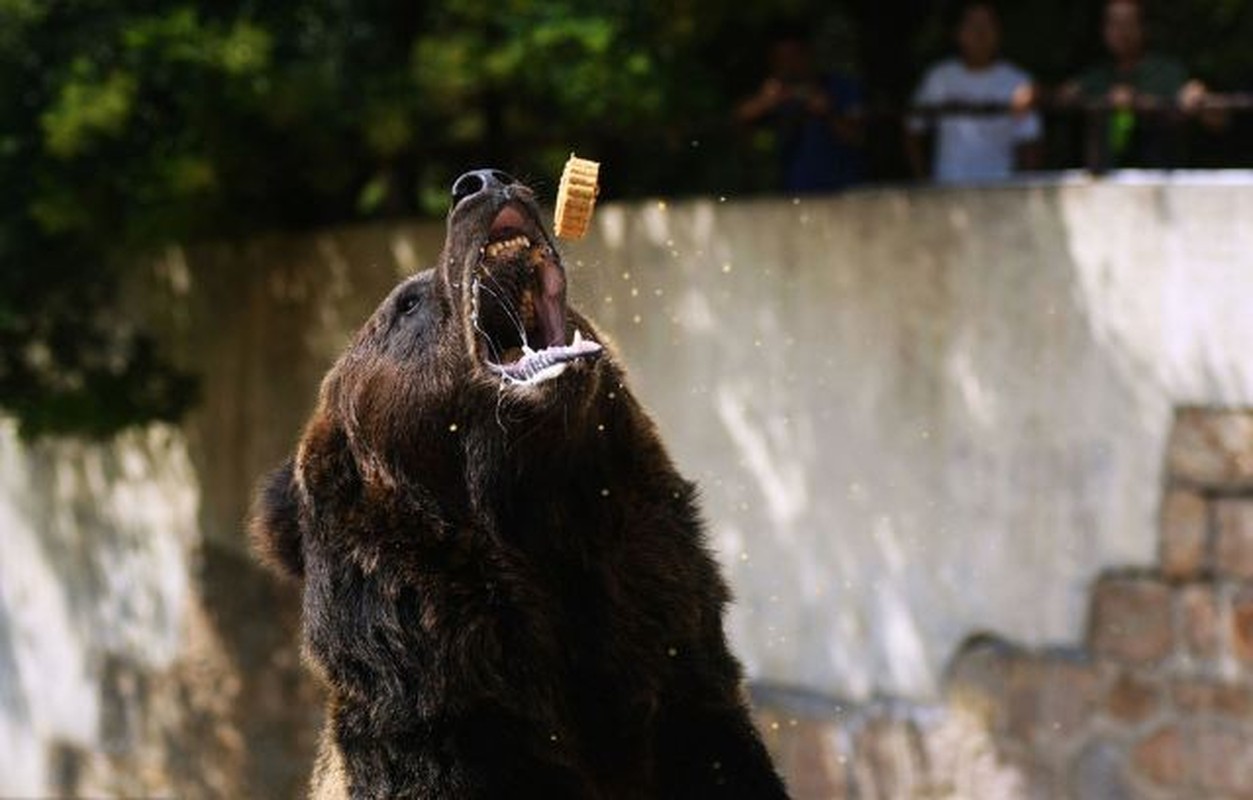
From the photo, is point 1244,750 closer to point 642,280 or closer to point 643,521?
point 642,280

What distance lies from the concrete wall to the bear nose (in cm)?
391

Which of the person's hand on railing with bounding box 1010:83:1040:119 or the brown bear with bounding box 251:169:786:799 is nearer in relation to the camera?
the brown bear with bounding box 251:169:786:799

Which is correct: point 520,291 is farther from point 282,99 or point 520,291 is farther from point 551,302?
point 282,99

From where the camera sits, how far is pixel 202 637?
10953 mm

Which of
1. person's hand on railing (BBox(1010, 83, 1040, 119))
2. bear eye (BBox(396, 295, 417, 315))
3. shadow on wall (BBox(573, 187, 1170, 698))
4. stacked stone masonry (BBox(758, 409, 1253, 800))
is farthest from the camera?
person's hand on railing (BBox(1010, 83, 1040, 119))

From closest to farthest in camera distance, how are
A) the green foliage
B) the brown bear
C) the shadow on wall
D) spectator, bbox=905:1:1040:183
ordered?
the brown bear → the shadow on wall → spectator, bbox=905:1:1040:183 → the green foliage

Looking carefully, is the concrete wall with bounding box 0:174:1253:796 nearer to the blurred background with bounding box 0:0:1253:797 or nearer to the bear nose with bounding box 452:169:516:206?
the blurred background with bounding box 0:0:1253:797

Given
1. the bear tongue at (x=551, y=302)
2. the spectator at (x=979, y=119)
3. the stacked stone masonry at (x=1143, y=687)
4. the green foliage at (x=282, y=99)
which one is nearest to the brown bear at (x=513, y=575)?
the bear tongue at (x=551, y=302)

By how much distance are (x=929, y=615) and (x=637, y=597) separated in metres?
4.13

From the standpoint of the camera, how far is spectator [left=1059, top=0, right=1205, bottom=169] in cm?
799

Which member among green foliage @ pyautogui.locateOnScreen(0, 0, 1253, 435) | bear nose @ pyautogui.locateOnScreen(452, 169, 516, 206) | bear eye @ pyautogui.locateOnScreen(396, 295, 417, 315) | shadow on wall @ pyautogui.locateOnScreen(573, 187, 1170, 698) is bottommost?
bear eye @ pyautogui.locateOnScreen(396, 295, 417, 315)

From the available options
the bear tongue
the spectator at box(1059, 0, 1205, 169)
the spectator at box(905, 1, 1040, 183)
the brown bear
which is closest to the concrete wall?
the spectator at box(1059, 0, 1205, 169)

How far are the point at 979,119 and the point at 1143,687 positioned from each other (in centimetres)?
223

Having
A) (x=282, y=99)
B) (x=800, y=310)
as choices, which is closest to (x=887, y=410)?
(x=800, y=310)
